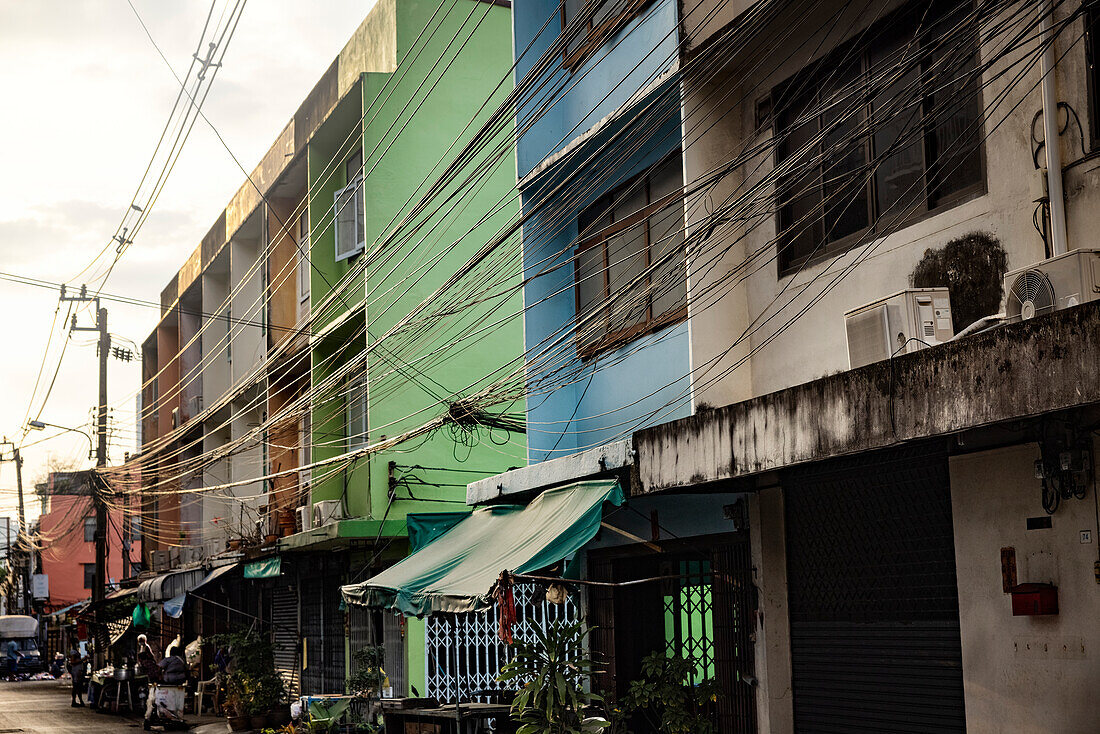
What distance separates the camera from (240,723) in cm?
2084

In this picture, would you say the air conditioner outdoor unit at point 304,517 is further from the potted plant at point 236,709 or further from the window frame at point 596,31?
the window frame at point 596,31

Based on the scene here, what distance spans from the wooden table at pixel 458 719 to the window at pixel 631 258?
4.02 metres

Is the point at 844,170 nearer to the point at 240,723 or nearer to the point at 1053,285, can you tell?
the point at 1053,285

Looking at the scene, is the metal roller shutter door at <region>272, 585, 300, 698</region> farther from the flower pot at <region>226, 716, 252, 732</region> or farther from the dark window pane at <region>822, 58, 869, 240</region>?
the dark window pane at <region>822, 58, 869, 240</region>

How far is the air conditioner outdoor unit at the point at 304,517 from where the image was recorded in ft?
74.0

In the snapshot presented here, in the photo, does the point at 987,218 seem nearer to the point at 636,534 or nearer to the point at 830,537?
the point at 830,537

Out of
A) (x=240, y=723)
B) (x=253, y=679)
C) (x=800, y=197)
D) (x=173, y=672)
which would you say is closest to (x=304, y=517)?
(x=253, y=679)

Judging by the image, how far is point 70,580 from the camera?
68.3 m

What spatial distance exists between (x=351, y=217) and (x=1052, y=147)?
1582 cm

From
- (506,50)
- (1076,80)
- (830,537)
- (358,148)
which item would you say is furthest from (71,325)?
(1076,80)

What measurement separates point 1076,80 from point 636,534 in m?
6.69

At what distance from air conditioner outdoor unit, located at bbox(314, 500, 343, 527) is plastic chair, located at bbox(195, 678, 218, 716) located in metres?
5.61

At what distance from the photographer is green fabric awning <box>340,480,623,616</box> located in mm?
10555

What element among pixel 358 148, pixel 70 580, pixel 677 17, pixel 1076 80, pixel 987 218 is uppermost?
pixel 358 148
